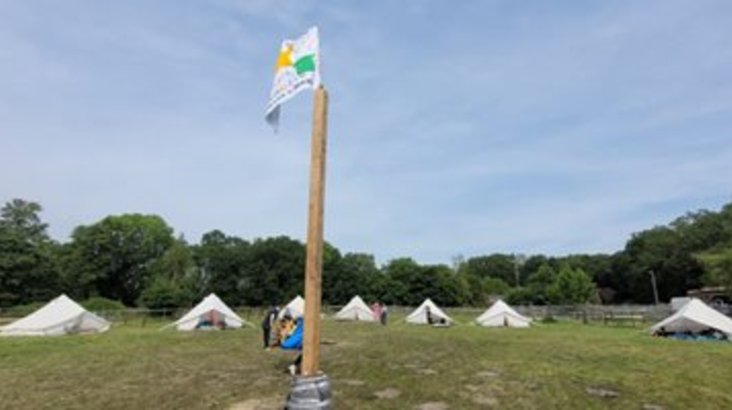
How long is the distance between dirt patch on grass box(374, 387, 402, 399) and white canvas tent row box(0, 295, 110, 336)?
21.6 m

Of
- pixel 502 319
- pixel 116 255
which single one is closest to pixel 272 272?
pixel 116 255

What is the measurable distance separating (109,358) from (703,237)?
80622mm

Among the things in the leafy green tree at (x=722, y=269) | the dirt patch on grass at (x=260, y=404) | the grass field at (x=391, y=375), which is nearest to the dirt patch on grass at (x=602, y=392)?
the grass field at (x=391, y=375)

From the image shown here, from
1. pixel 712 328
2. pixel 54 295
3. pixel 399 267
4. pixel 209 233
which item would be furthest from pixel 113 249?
pixel 712 328

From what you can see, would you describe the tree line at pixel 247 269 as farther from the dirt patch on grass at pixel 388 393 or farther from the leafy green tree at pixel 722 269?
the dirt patch on grass at pixel 388 393

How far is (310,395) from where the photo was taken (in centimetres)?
480

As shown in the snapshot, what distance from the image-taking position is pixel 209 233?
90.2 metres

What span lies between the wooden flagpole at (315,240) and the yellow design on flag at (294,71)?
190 mm

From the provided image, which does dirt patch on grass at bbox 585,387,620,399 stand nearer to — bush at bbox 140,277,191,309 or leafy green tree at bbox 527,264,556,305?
bush at bbox 140,277,191,309

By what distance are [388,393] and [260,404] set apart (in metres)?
Answer: 2.26

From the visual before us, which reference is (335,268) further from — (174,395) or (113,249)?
(174,395)

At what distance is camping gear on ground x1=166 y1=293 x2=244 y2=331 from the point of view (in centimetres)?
2844

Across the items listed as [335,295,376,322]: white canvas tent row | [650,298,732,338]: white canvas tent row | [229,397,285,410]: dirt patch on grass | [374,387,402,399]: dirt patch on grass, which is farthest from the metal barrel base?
[335,295,376,322]: white canvas tent row

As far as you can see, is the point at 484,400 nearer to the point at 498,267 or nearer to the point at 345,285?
the point at 345,285
